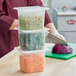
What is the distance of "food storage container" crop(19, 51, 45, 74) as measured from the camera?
1006mm

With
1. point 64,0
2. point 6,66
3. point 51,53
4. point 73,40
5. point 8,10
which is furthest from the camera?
point 64,0

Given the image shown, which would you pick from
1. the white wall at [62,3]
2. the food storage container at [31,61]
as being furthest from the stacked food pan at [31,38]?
the white wall at [62,3]

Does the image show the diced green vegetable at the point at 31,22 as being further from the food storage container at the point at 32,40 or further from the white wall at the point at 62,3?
the white wall at the point at 62,3

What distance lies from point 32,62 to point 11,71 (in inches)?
4.5

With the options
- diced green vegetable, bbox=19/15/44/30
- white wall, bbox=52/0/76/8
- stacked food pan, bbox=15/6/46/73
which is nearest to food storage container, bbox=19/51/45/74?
stacked food pan, bbox=15/6/46/73

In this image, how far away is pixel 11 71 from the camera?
1040mm

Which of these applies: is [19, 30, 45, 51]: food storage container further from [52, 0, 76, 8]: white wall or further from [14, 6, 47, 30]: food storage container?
[52, 0, 76, 8]: white wall

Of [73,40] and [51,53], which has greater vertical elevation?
[51,53]

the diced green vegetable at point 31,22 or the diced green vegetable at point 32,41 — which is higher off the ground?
the diced green vegetable at point 31,22

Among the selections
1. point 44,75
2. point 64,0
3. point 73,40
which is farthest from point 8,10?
point 64,0

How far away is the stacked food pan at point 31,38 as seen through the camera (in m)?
0.96

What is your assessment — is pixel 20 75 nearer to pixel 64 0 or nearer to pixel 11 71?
pixel 11 71

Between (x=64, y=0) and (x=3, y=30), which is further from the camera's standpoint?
(x=64, y=0)

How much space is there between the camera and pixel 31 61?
101 centimetres
